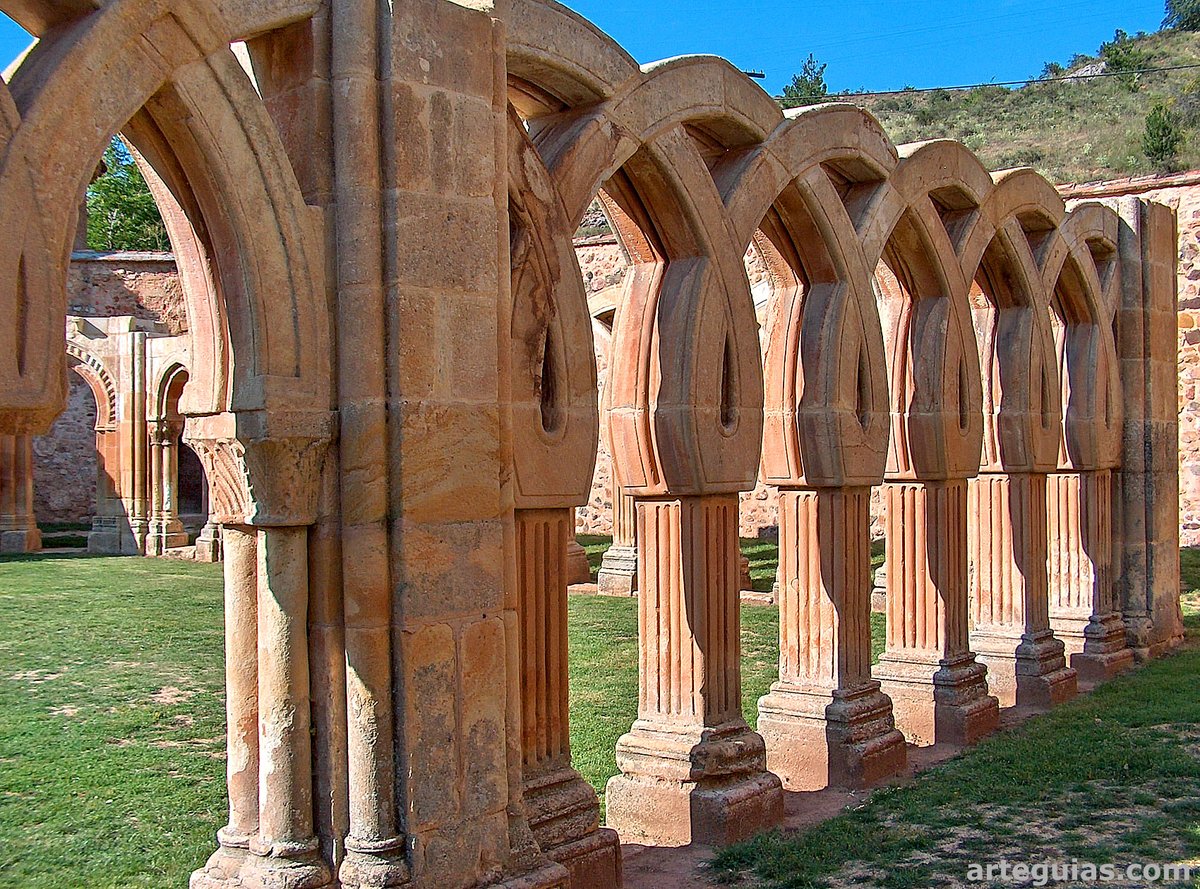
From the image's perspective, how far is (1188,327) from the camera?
14742 mm

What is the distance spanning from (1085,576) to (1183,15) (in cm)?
3990

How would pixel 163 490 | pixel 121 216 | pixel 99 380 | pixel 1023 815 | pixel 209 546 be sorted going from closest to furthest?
pixel 1023 815 → pixel 209 546 → pixel 163 490 → pixel 99 380 → pixel 121 216

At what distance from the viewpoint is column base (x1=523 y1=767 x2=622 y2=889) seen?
4918mm

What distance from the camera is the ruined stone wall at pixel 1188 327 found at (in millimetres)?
14703

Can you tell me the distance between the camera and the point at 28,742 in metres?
7.03

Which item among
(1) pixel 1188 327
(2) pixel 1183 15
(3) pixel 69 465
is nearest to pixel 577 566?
(1) pixel 1188 327

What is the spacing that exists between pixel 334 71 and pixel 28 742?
4.64 metres

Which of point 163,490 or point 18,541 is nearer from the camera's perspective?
point 18,541

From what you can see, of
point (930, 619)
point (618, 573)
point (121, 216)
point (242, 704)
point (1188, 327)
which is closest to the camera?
point (242, 704)

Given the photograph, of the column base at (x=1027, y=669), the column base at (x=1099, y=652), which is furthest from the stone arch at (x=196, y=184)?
the column base at (x=1099, y=652)

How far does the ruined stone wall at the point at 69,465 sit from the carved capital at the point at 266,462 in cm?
2259

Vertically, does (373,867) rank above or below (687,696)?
below

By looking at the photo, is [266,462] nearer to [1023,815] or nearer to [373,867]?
[373,867]

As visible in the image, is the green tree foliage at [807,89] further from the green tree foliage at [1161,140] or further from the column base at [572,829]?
the column base at [572,829]
